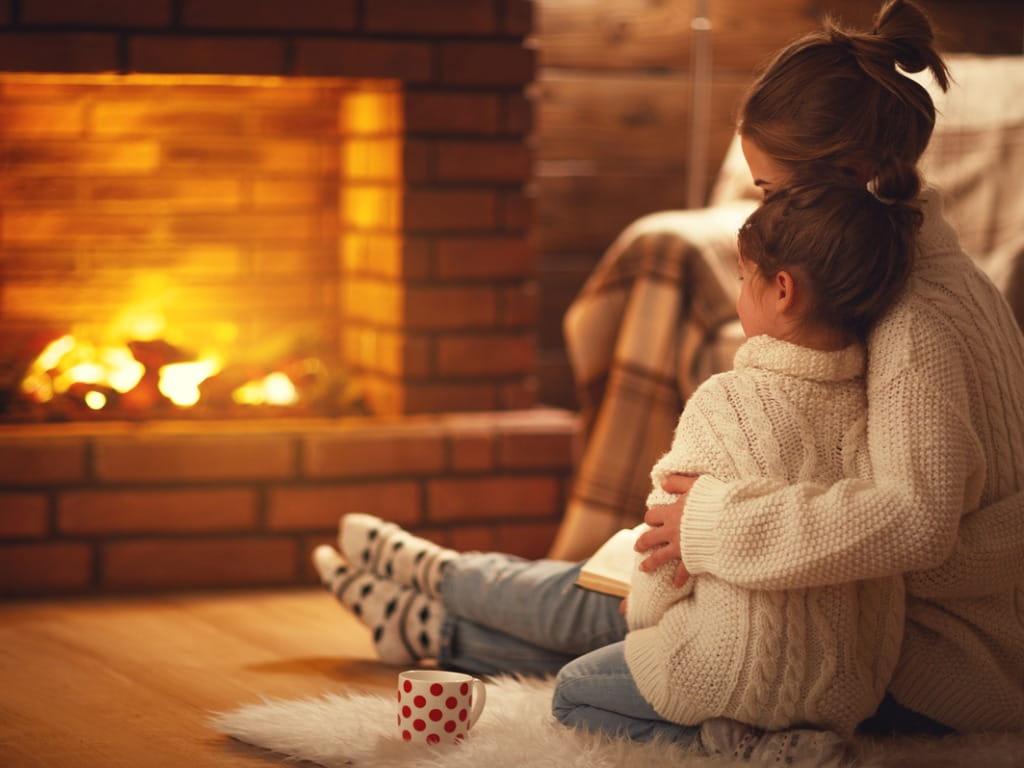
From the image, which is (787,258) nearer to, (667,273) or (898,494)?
(898,494)

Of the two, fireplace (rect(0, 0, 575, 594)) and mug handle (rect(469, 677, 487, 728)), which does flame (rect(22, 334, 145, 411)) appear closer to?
fireplace (rect(0, 0, 575, 594))

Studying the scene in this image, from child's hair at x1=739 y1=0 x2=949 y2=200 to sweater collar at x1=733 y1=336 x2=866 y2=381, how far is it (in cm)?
20

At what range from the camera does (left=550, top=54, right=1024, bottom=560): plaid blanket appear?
2590mm

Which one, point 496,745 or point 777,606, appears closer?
point 777,606

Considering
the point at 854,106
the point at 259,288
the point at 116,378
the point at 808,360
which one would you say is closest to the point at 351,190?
the point at 259,288

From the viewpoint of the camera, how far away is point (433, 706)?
5.20 feet

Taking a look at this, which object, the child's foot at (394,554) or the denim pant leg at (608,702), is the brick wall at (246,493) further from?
the denim pant leg at (608,702)

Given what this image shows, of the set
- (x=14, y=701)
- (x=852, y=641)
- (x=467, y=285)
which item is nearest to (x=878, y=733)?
(x=852, y=641)

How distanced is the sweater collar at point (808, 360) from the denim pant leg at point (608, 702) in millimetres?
363

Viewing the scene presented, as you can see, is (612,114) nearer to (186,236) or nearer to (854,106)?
(186,236)

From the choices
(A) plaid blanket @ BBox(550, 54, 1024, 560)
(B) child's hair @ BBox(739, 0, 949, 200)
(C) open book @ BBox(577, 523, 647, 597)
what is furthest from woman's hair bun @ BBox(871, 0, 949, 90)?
(A) plaid blanket @ BBox(550, 54, 1024, 560)

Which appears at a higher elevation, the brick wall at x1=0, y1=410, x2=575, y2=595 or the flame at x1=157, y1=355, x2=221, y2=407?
the flame at x1=157, y1=355, x2=221, y2=407

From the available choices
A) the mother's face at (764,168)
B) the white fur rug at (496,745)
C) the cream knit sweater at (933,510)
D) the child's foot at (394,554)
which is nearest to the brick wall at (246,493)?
the child's foot at (394,554)

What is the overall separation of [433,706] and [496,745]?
80 mm
